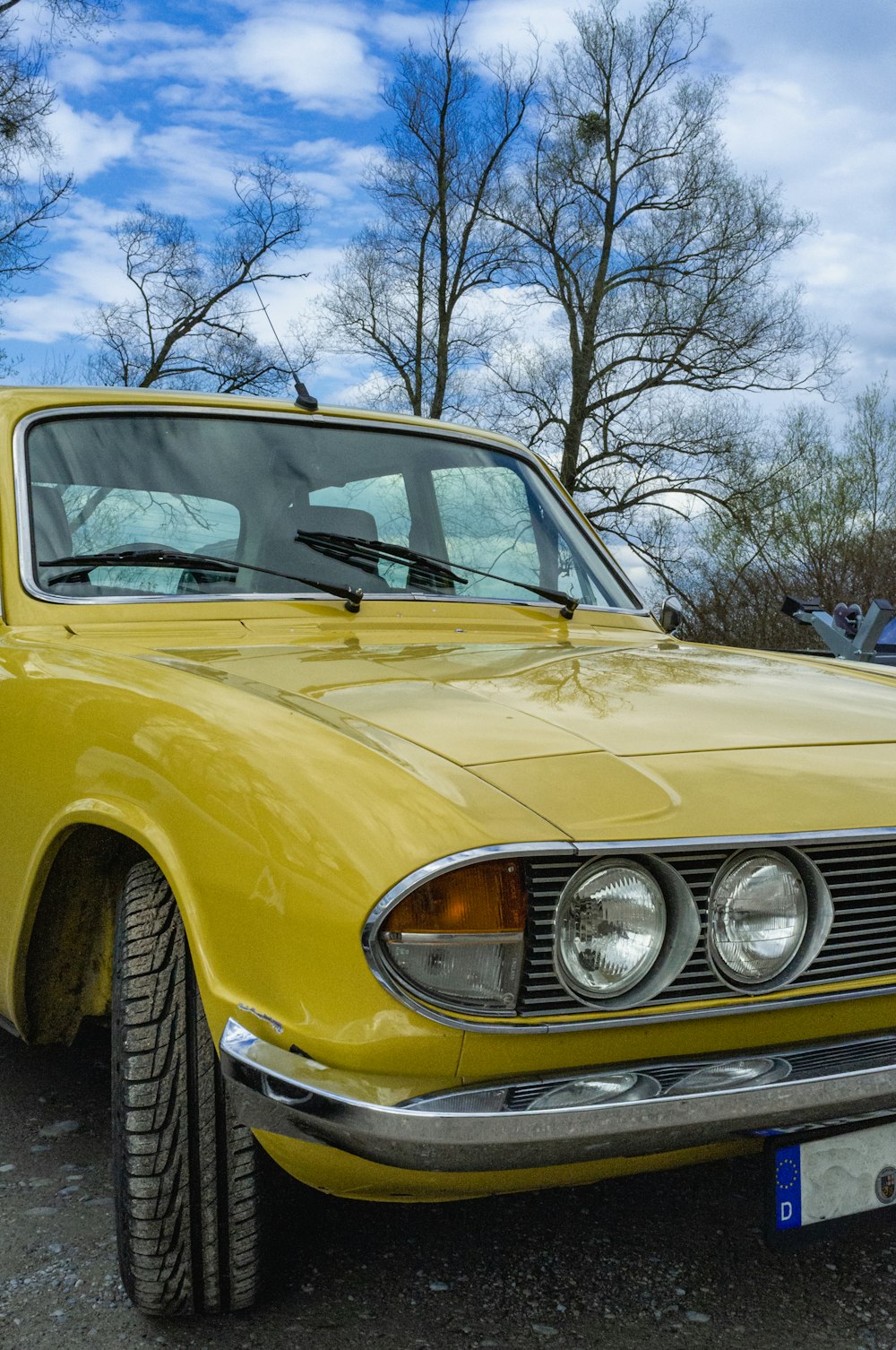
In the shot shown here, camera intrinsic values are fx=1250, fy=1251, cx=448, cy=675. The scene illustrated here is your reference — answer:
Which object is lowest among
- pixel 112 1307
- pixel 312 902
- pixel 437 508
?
pixel 112 1307

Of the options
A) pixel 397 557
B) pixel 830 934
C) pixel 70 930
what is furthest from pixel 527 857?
pixel 397 557

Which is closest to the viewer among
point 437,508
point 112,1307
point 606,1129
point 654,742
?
point 606,1129

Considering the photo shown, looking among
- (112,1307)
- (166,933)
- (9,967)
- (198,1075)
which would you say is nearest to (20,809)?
(9,967)

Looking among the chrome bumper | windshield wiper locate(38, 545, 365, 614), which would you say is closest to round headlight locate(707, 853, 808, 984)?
the chrome bumper

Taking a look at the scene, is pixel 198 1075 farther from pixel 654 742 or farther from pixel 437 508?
pixel 437 508

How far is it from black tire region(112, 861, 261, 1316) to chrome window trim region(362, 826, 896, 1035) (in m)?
0.46

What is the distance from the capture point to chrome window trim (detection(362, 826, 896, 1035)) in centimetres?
154

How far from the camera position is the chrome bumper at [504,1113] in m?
1.52

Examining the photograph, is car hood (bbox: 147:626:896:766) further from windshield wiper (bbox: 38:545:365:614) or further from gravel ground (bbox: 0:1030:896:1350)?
gravel ground (bbox: 0:1030:896:1350)

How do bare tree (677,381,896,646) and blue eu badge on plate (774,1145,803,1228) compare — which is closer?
blue eu badge on plate (774,1145,803,1228)

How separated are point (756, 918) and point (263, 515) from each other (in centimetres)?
169

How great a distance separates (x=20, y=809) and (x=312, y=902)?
0.98 m

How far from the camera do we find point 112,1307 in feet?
6.68

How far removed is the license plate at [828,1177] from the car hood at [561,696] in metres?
0.56
